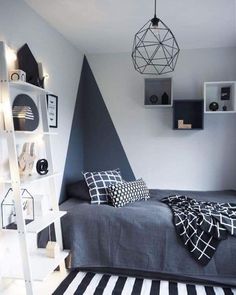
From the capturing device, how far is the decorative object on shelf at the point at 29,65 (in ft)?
7.12

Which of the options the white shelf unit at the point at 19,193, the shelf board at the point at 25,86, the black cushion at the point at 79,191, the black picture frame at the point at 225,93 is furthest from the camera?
the black picture frame at the point at 225,93

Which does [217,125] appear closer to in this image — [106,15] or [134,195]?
[134,195]

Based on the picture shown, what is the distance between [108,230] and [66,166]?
103 cm

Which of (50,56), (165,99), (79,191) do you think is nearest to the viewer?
(50,56)

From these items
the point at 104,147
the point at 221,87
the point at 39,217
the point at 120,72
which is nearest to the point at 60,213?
the point at 39,217

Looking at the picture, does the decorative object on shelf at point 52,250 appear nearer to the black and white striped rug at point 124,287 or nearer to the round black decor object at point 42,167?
the black and white striped rug at point 124,287

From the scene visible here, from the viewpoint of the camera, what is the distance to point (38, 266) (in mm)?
2104

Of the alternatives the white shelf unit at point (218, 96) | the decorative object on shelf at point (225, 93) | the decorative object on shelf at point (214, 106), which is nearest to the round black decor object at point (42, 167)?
the white shelf unit at point (218, 96)

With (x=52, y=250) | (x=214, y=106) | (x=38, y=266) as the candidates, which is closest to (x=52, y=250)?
(x=52, y=250)

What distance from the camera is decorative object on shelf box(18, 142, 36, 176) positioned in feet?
6.66

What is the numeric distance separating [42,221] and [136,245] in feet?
2.60

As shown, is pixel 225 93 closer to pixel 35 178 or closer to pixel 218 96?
pixel 218 96

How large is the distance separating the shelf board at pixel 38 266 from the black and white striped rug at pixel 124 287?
8.3 inches

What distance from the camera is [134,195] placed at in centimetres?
282
